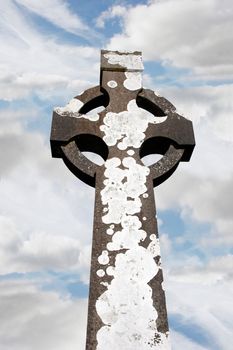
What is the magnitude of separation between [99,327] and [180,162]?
6.55 feet

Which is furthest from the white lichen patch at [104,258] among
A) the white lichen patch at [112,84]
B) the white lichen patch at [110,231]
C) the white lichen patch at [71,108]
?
the white lichen patch at [112,84]

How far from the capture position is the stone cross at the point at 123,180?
13.1ft

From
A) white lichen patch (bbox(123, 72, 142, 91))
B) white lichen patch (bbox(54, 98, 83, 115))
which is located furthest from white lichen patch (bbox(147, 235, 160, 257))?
white lichen patch (bbox(123, 72, 142, 91))

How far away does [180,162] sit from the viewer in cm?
518

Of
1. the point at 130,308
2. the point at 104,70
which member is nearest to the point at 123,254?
the point at 130,308

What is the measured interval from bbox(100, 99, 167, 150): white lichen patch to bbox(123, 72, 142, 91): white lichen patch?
0.21m

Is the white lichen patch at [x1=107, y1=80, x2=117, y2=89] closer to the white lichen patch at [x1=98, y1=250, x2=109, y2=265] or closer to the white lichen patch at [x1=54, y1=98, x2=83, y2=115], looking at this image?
the white lichen patch at [x1=54, y1=98, x2=83, y2=115]

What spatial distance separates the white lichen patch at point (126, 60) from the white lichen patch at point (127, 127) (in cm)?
50

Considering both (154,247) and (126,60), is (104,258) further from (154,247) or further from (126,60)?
(126,60)

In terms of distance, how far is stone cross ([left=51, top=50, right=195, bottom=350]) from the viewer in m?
3.99

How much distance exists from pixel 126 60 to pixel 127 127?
925mm

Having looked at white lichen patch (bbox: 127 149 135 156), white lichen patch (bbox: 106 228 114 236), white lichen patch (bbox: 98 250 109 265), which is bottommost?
white lichen patch (bbox: 98 250 109 265)

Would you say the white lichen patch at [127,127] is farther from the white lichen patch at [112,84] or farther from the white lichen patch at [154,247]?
the white lichen patch at [154,247]

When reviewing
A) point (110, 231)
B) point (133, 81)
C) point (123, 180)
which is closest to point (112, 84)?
point (133, 81)
